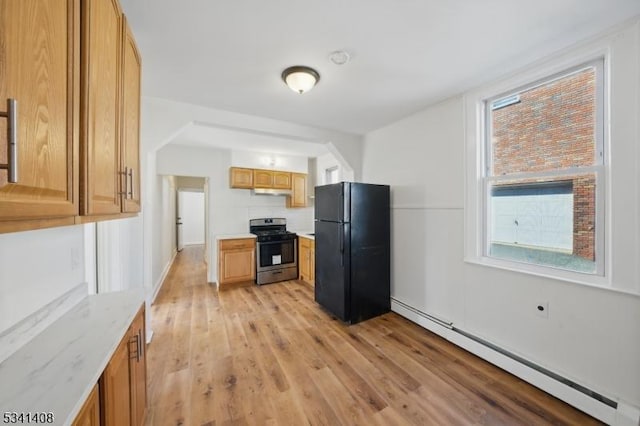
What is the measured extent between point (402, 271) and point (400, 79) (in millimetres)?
2183

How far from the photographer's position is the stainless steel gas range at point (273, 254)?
4.37 meters

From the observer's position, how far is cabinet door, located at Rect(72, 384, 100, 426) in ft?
2.45

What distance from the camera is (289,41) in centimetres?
165

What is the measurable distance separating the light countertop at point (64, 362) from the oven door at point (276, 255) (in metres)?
3.00

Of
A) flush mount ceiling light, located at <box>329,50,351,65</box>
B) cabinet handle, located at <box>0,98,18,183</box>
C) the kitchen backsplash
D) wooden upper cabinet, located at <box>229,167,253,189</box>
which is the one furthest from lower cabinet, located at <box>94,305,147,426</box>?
the kitchen backsplash

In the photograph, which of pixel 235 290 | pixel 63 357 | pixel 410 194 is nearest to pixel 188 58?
pixel 63 357

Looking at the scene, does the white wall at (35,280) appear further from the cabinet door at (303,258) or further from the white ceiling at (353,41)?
the cabinet door at (303,258)

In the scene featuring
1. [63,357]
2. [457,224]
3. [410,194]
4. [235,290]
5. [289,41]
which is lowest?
[235,290]

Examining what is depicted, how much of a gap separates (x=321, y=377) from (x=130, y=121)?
7.37 ft

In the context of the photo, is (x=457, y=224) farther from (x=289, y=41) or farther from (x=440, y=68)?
(x=289, y=41)

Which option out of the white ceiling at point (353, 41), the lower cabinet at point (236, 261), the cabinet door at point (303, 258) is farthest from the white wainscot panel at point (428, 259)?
the lower cabinet at point (236, 261)

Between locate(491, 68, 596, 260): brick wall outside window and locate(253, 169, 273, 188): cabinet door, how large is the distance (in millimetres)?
3612

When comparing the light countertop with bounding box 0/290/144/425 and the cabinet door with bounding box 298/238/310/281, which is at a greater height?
the light countertop with bounding box 0/290/144/425

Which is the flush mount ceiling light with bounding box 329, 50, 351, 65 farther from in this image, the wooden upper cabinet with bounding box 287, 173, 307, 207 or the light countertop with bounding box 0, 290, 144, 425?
the wooden upper cabinet with bounding box 287, 173, 307, 207
